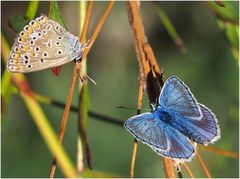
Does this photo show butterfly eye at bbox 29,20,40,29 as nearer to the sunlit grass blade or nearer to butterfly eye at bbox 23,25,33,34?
butterfly eye at bbox 23,25,33,34

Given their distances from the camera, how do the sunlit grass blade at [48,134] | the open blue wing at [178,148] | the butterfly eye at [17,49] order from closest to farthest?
the sunlit grass blade at [48,134]
the open blue wing at [178,148]
the butterfly eye at [17,49]

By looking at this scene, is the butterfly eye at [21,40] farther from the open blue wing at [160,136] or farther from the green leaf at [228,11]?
the green leaf at [228,11]

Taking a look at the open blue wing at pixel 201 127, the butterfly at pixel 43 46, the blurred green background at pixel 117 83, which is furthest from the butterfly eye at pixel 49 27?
the blurred green background at pixel 117 83

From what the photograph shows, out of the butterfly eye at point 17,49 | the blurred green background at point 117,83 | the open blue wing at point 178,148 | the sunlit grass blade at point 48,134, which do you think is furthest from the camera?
the blurred green background at point 117,83

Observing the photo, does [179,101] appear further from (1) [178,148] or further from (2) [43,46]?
(2) [43,46]

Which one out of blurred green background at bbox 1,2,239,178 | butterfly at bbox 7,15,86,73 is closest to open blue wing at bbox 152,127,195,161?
butterfly at bbox 7,15,86,73

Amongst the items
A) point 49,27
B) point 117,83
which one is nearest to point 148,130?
point 49,27
